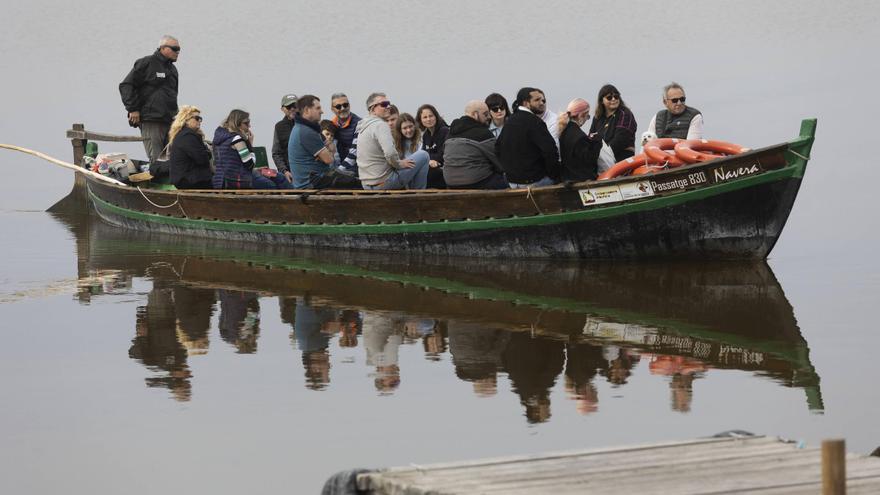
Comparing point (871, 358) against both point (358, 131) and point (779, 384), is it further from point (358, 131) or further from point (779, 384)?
point (358, 131)

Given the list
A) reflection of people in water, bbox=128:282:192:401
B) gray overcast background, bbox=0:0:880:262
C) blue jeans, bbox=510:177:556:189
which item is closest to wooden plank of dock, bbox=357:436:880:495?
reflection of people in water, bbox=128:282:192:401

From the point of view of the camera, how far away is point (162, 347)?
1062 cm

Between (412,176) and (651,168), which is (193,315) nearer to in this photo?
(651,168)

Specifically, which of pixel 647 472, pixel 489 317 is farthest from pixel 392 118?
pixel 647 472

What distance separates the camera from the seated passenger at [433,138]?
52.4 ft

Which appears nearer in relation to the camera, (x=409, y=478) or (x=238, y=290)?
(x=409, y=478)

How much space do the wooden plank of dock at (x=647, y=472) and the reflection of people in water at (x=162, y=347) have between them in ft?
11.3

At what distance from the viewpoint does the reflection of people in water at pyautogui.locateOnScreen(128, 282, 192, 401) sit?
9.44m

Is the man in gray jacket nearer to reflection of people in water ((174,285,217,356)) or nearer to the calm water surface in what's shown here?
the calm water surface

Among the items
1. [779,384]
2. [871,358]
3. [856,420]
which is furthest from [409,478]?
[871,358]

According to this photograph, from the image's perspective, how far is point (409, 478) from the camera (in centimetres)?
576

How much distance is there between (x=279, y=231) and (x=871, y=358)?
795 cm

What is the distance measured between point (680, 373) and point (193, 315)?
13.7 ft

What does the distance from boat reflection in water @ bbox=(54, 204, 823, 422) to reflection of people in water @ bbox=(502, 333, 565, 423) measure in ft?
0.04
